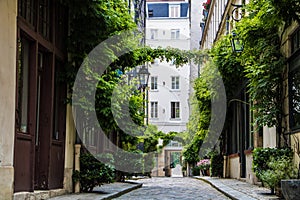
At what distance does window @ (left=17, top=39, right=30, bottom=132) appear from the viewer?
32.4 ft

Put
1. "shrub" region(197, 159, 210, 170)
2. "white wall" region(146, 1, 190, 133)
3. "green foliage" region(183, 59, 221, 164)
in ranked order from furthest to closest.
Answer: "white wall" region(146, 1, 190, 133) < "shrub" region(197, 159, 210, 170) < "green foliage" region(183, 59, 221, 164)

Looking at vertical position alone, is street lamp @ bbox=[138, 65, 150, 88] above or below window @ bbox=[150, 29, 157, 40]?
below

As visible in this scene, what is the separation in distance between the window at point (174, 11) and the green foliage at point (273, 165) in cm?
4422

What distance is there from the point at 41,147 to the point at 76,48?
8.91 ft

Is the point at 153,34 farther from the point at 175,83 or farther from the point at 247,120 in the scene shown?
the point at 247,120

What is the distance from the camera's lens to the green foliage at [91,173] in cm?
1285

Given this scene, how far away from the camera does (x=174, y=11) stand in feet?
184

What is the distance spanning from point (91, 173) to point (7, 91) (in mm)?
4401

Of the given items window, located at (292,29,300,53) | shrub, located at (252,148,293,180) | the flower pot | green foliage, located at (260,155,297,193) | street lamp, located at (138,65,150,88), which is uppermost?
street lamp, located at (138,65,150,88)

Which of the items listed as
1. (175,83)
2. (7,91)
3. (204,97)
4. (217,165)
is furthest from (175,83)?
(7,91)

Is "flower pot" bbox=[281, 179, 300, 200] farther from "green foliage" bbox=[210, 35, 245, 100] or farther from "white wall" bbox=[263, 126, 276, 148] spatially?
"green foliage" bbox=[210, 35, 245, 100]

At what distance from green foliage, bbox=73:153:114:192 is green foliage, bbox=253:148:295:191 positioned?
317 centimetres

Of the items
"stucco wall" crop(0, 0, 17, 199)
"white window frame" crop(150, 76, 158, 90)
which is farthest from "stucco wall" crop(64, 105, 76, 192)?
"white window frame" crop(150, 76, 158, 90)

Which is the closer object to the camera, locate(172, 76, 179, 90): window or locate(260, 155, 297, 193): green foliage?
locate(260, 155, 297, 193): green foliage
